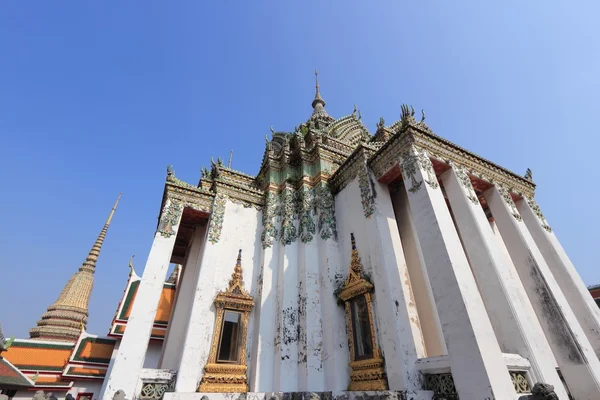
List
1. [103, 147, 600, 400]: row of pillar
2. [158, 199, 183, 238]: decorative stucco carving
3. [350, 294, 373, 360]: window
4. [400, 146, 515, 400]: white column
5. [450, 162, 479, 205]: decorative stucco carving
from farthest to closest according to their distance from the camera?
[158, 199, 183, 238]: decorative stucco carving → [450, 162, 479, 205]: decorative stucco carving → [350, 294, 373, 360]: window → [103, 147, 600, 400]: row of pillar → [400, 146, 515, 400]: white column

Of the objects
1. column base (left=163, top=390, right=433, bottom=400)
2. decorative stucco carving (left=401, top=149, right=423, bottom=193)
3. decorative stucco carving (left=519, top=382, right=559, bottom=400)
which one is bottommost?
decorative stucco carving (left=519, top=382, right=559, bottom=400)

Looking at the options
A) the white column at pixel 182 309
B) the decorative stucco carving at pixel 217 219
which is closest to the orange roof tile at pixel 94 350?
the white column at pixel 182 309

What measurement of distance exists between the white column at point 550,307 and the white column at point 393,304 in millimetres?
3147

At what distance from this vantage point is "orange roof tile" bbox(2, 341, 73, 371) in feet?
41.5

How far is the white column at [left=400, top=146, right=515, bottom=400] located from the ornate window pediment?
1957mm

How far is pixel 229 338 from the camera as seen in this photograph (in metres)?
8.05

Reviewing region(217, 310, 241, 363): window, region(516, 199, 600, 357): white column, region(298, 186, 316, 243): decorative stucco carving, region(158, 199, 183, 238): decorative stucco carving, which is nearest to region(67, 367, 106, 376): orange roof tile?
A: region(217, 310, 241, 363): window

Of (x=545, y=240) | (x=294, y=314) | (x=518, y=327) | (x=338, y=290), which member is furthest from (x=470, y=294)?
(x=545, y=240)

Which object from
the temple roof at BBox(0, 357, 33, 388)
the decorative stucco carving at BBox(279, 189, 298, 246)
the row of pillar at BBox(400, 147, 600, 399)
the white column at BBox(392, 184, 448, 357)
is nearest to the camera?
the row of pillar at BBox(400, 147, 600, 399)

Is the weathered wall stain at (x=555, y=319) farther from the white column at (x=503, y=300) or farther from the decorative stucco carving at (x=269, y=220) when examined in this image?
the decorative stucco carving at (x=269, y=220)

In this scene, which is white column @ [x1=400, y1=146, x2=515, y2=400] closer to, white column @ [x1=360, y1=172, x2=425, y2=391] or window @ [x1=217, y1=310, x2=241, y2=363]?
white column @ [x1=360, y1=172, x2=425, y2=391]

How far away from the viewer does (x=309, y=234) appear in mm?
9219

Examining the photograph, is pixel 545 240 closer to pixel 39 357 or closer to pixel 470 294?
pixel 470 294

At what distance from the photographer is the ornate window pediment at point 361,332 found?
6406mm
